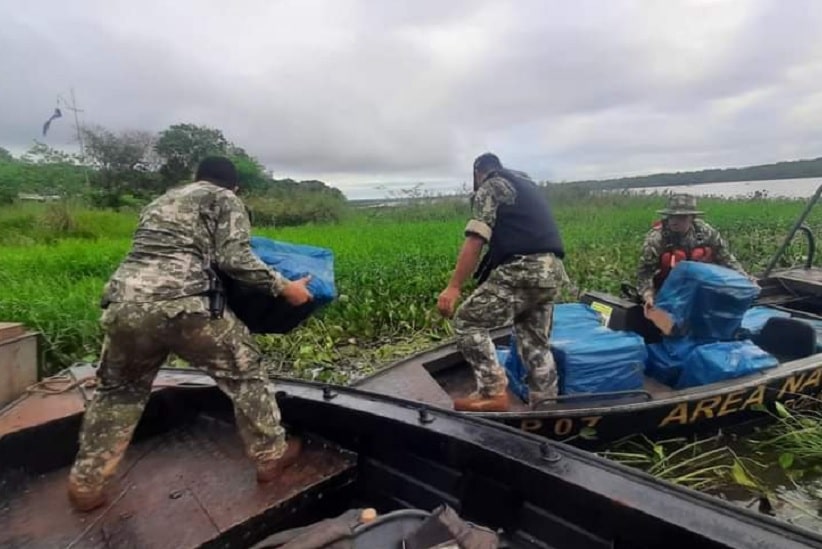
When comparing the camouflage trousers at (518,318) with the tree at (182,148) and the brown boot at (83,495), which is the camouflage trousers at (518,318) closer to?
the brown boot at (83,495)

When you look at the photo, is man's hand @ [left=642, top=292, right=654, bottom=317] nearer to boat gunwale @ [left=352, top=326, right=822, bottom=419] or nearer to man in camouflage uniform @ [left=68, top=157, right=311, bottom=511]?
boat gunwale @ [left=352, top=326, right=822, bottom=419]

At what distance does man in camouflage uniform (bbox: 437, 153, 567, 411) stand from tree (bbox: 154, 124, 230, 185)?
23.1 metres

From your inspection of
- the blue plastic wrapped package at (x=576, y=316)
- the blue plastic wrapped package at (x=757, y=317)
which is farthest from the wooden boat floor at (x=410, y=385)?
the blue plastic wrapped package at (x=757, y=317)

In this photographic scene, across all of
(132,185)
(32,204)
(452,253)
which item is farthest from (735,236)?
(132,185)

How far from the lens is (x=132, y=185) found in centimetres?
2272

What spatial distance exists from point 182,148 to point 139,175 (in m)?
→ 3.12

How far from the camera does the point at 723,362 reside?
3641 mm

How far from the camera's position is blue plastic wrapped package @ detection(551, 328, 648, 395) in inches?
139

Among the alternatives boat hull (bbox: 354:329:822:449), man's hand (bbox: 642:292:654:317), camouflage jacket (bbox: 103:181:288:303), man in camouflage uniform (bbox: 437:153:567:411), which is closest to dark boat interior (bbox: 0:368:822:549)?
camouflage jacket (bbox: 103:181:288:303)

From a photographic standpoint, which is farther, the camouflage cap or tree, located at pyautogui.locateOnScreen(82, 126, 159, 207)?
tree, located at pyautogui.locateOnScreen(82, 126, 159, 207)

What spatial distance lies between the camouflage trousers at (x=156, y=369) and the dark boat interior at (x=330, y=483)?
0.65 ft

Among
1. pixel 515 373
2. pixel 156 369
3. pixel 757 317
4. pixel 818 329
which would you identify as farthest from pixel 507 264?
pixel 818 329

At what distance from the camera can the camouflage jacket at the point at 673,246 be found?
444cm

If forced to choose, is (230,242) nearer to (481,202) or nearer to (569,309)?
(481,202)
